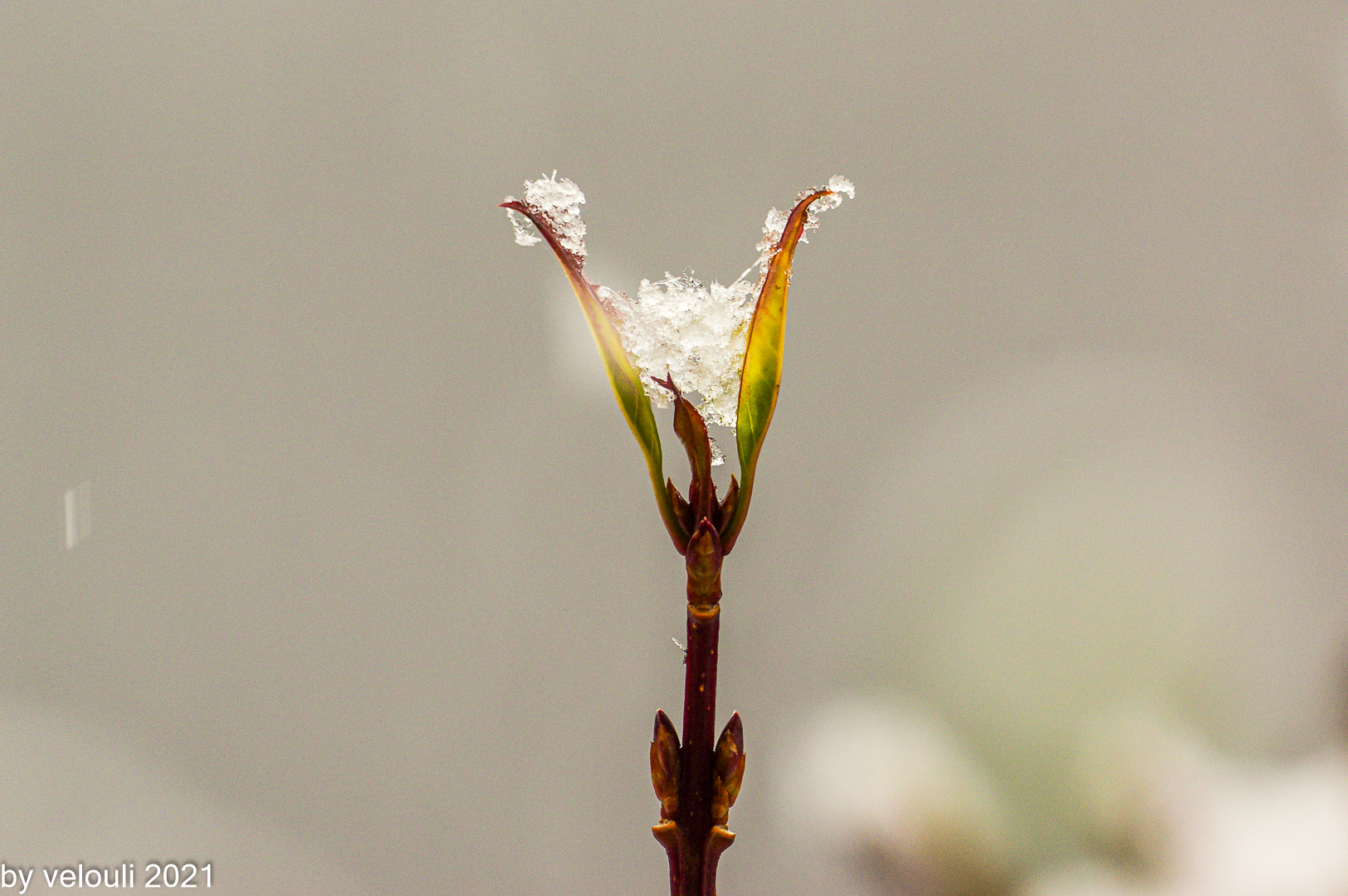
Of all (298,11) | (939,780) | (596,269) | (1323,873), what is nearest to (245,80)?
(298,11)

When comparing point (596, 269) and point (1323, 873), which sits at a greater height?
point (596, 269)

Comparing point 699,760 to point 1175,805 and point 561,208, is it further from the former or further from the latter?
point 1175,805

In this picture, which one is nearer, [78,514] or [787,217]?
[787,217]

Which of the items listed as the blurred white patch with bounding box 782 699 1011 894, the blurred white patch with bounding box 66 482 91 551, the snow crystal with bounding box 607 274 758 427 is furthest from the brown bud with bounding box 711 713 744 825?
the blurred white patch with bounding box 66 482 91 551

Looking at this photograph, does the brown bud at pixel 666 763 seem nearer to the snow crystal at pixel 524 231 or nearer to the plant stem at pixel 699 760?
the plant stem at pixel 699 760

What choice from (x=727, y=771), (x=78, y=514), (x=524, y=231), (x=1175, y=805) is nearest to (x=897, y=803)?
(x=1175, y=805)

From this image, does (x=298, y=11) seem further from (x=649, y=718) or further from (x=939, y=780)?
(x=939, y=780)

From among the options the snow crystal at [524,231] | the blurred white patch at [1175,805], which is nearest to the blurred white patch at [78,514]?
the snow crystal at [524,231]

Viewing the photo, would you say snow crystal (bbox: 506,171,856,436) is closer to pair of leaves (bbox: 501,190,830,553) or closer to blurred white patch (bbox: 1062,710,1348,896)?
pair of leaves (bbox: 501,190,830,553)
